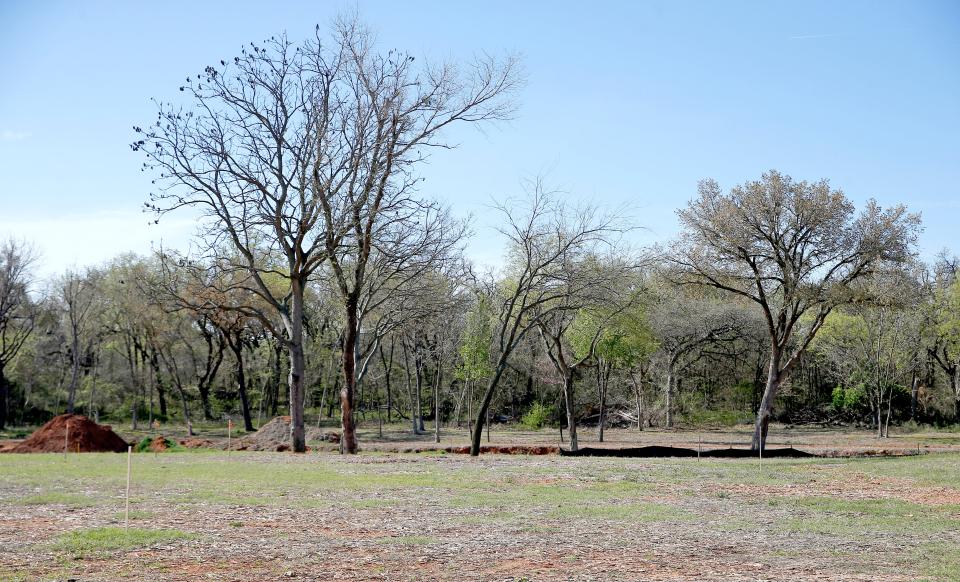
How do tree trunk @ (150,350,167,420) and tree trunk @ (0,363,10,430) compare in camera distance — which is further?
tree trunk @ (150,350,167,420)

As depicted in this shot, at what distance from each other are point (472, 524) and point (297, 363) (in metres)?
16.4

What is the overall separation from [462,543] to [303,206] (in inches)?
689

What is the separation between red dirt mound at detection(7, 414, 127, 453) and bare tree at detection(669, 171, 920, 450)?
21.6 meters

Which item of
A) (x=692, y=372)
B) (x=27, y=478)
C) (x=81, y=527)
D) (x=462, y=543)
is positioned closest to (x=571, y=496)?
(x=462, y=543)

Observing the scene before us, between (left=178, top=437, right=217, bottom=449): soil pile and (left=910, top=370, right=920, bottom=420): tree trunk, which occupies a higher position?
(left=910, top=370, right=920, bottom=420): tree trunk

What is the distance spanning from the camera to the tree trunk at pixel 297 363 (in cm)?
2728

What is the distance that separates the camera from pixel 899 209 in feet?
98.1

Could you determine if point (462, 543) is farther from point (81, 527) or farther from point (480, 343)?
point (480, 343)

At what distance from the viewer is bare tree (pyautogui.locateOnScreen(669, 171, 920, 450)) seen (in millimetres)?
29641

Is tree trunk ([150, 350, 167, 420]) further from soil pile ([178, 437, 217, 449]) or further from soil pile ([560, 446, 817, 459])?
soil pile ([560, 446, 817, 459])

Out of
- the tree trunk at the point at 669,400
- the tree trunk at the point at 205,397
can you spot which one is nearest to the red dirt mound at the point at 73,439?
the tree trunk at the point at 205,397

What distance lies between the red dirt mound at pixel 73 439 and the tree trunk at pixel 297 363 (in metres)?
7.67

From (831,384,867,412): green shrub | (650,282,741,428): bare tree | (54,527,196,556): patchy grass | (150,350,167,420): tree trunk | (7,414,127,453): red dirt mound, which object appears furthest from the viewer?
(831,384,867,412): green shrub

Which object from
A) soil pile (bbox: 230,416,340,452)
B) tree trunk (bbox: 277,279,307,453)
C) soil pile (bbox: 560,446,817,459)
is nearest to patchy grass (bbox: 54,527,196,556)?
tree trunk (bbox: 277,279,307,453)
